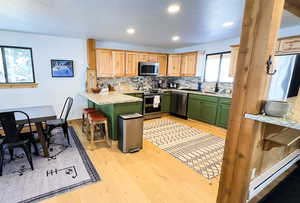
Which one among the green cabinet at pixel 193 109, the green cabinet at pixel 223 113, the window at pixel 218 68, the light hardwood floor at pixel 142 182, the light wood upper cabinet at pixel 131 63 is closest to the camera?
the light hardwood floor at pixel 142 182

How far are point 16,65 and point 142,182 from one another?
4051 mm

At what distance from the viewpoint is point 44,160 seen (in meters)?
2.47

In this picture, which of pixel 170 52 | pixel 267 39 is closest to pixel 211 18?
pixel 267 39

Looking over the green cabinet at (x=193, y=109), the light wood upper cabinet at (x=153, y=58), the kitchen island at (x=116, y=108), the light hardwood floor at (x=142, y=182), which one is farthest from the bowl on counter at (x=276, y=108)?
the light wood upper cabinet at (x=153, y=58)

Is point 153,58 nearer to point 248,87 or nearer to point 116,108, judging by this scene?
point 116,108

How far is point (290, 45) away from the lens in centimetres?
276

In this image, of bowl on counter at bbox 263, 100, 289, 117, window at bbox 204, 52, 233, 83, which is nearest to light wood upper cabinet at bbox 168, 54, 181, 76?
window at bbox 204, 52, 233, 83

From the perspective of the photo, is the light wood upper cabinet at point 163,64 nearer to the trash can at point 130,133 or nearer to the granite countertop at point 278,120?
the trash can at point 130,133

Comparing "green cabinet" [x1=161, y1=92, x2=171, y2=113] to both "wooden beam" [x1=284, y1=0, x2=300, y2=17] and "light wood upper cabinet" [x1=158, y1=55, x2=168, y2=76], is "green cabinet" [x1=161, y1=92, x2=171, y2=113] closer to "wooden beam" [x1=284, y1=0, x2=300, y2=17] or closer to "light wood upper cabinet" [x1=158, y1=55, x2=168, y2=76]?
"light wood upper cabinet" [x1=158, y1=55, x2=168, y2=76]

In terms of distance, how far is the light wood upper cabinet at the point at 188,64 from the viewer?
4863 millimetres

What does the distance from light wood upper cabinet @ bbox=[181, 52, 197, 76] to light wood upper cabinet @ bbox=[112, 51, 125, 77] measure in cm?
206

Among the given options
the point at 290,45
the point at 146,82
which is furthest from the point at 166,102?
the point at 290,45

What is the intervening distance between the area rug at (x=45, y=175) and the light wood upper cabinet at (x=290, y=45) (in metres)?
3.90

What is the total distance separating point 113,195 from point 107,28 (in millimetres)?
3026
